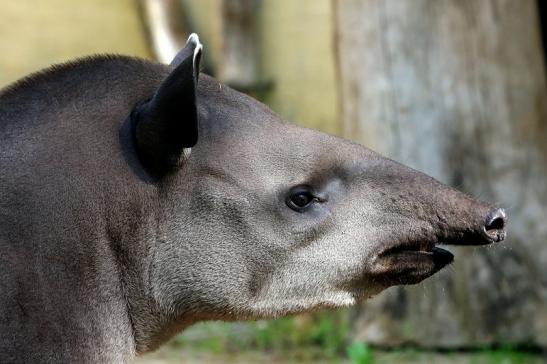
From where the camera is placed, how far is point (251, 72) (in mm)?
10922

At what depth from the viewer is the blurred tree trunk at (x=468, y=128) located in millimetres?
7602

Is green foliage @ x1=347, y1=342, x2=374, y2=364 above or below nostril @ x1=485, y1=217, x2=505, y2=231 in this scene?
above

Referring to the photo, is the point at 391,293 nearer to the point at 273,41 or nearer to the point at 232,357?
the point at 232,357

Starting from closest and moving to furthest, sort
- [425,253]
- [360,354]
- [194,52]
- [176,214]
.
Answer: [194,52] < [176,214] < [425,253] < [360,354]

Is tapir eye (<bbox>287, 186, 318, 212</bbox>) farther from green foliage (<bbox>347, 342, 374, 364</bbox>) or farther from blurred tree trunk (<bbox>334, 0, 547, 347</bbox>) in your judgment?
blurred tree trunk (<bbox>334, 0, 547, 347</bbox>)

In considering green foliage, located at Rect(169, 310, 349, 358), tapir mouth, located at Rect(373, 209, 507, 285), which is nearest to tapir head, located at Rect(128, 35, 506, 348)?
tapir mouth, located at Rect(373, 209, 507, 285)

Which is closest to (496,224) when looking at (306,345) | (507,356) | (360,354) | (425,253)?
(425,253)

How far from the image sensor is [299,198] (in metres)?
3.87

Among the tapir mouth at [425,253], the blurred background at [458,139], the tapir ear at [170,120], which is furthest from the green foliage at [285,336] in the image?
the tapir ear at [170,120]

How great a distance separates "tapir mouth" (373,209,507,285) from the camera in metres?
3.88

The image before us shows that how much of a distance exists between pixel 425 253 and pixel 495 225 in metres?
0.24

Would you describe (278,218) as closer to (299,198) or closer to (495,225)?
(299,198)

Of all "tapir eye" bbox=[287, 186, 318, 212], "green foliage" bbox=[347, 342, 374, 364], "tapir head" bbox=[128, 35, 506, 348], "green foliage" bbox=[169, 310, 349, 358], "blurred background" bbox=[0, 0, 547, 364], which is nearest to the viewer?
"tapir head" bbox=[128, 35, 506, 348]

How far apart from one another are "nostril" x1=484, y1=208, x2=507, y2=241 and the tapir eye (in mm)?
567
